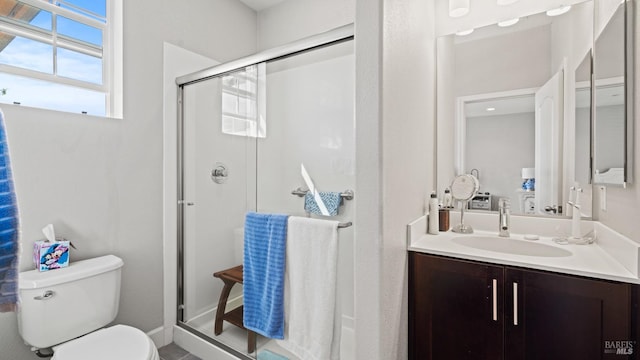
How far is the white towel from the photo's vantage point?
56.2 inches

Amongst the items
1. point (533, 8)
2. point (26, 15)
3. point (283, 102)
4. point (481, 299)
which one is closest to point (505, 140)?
point (533, 8)

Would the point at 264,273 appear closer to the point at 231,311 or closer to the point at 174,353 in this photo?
the point at 231,311

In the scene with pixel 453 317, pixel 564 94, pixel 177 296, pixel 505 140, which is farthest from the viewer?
pixel 177 296

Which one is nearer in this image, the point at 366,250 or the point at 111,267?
the point at 366,250

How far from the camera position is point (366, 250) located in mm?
1252

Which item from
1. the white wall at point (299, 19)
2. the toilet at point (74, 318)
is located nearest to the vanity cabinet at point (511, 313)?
the toilet at point (74, 318)

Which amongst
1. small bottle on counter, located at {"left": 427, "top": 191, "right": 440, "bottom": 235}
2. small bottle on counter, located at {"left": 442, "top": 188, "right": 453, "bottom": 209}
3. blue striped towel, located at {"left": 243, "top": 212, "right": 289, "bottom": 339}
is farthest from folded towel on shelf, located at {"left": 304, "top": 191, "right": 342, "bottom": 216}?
small bottle on counter, located at {"left": 442, "top": 188, "right": 453, "bottom": 209}

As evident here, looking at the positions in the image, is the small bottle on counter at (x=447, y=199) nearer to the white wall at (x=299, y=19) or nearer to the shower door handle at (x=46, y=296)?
the white wall at (x=299, y=19)

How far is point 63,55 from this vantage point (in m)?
1.75

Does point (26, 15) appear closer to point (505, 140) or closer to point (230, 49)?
point (230, 49)

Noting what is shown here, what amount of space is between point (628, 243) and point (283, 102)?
1.65m

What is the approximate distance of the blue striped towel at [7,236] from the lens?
87 cm

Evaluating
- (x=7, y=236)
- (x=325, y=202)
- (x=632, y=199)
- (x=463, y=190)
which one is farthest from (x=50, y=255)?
(x=632, y=199)

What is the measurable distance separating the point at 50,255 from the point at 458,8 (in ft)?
8.62
